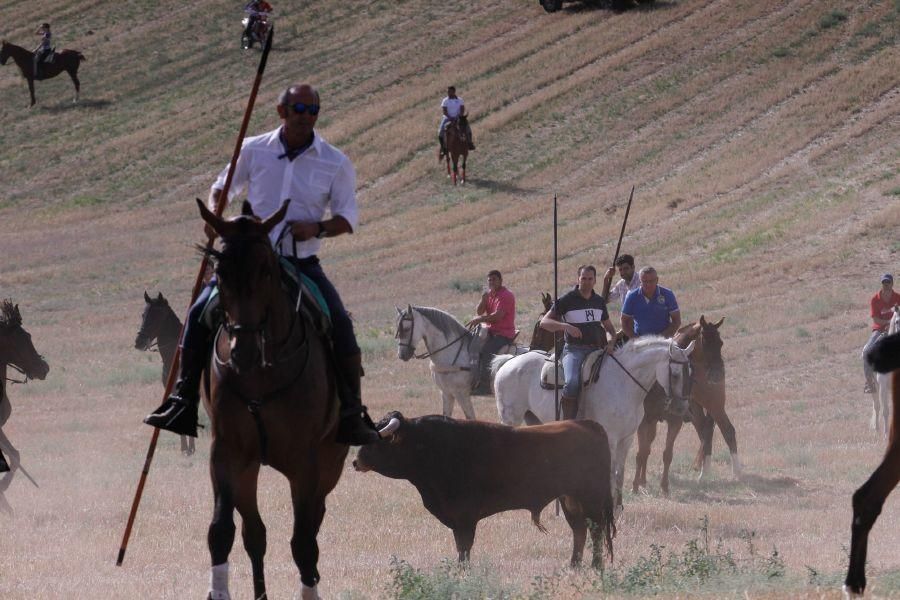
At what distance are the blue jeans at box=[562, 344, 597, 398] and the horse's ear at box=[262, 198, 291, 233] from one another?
26.3ft

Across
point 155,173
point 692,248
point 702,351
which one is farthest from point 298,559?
point 155,173

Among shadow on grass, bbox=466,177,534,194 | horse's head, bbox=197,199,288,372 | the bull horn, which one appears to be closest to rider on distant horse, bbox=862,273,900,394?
the bull horn

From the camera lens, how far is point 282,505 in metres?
14.7

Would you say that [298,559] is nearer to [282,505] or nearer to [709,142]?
[282,505]

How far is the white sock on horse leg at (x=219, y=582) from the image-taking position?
7.46 metres

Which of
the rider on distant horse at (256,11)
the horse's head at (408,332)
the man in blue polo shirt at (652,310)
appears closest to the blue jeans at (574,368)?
the man in blue polo shirt at (652,310)

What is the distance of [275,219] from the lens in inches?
291

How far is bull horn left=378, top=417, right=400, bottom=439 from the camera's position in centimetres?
1128

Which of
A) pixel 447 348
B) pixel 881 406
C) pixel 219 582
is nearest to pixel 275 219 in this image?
pixel 219 582

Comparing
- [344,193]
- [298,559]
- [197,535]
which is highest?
[344,193]

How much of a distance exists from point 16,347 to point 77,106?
43.3m

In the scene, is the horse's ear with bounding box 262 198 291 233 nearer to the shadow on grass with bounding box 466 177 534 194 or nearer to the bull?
the bull

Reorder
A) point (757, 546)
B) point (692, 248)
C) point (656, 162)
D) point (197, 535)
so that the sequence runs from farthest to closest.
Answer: point (656, 162)
point (692, 248)
point (197, 535)
point (757, 546)

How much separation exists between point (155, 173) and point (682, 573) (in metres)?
44.0
